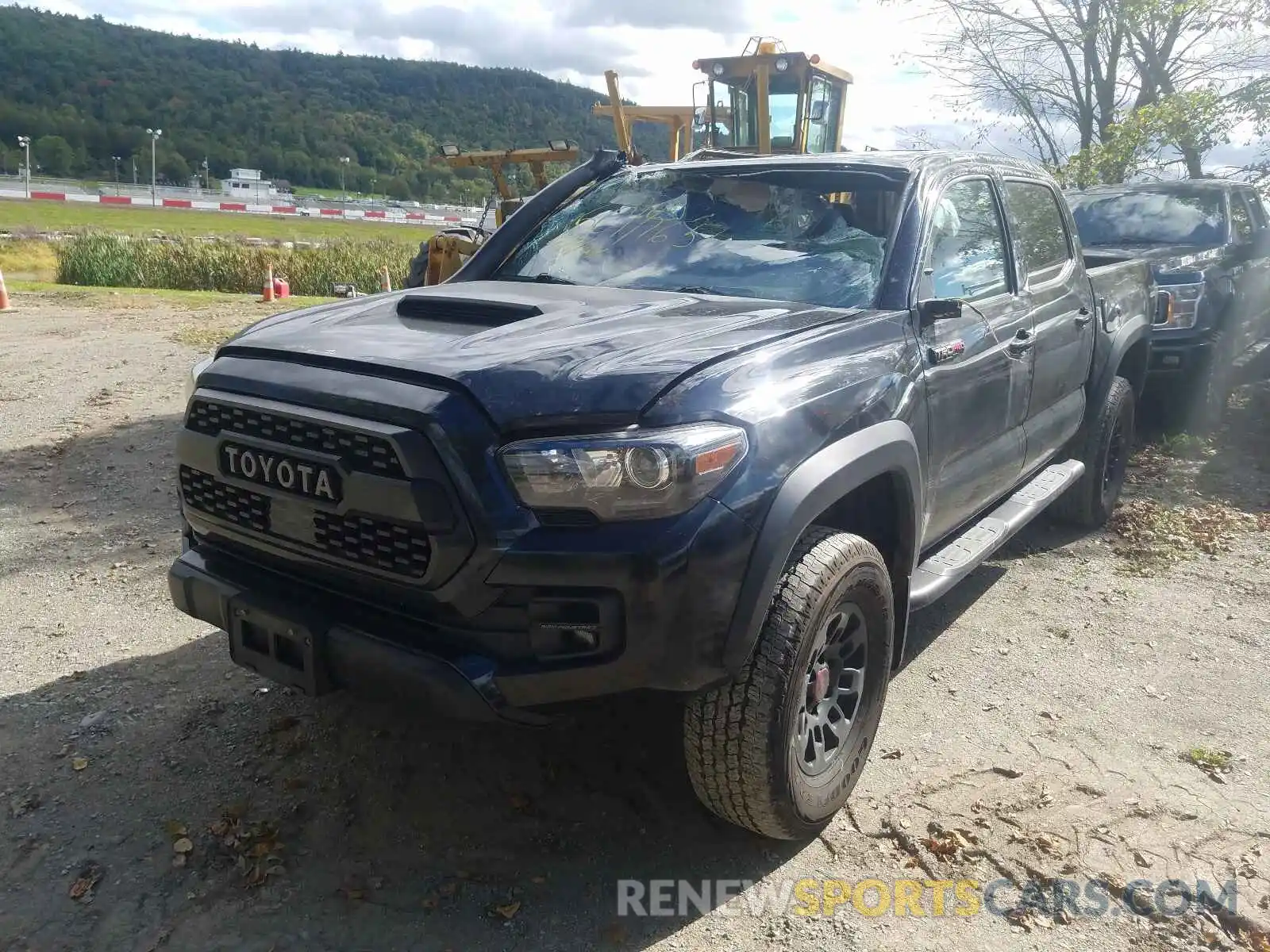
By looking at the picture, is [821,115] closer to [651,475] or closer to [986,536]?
[986,536]

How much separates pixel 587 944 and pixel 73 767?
181cm

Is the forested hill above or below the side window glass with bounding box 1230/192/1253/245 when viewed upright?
above

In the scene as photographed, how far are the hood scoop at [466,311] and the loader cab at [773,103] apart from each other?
30.9 ft

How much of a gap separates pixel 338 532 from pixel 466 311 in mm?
877

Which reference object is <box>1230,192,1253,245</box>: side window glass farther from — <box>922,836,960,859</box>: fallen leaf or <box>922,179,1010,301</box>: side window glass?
<box>922,836,960,859</box>: fallen leaf

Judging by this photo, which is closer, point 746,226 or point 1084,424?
point 746,226

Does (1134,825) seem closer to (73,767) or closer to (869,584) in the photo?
(869,584)

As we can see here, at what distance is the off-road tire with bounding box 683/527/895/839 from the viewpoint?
2.54 meters

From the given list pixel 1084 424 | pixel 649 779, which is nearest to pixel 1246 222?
pixel 1084 424

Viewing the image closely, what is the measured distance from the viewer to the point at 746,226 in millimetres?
3705

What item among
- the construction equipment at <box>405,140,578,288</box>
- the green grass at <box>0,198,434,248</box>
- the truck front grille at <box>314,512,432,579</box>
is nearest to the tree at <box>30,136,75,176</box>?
the green grass at <box>0,198,434,248</box>

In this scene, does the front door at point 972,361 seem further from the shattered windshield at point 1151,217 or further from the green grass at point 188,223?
the green grass at point 188,223

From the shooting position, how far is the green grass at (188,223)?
51.9m

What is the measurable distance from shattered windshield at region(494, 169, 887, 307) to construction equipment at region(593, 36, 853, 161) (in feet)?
26.9
